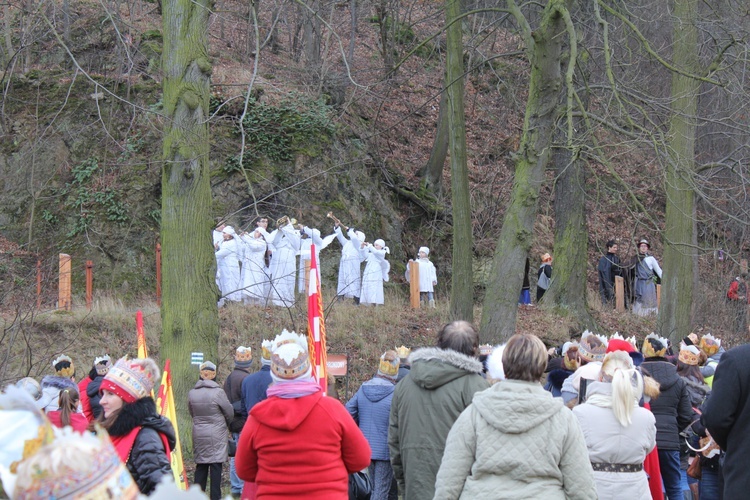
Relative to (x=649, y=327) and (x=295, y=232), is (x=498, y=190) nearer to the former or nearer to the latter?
(x=649, y=327)

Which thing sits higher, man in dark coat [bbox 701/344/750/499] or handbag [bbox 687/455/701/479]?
man in dark coat [bbox 701/344/750/499]

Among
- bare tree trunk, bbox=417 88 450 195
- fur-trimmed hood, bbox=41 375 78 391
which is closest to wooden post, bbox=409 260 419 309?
bare tree trunk, bbox=417 88 450 195

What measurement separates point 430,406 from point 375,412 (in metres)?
2.31

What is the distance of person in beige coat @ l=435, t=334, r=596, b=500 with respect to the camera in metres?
4.32

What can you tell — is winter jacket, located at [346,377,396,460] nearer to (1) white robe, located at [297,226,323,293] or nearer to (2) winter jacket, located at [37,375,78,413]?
(2) winter jacket, located at [37,375,78,413]

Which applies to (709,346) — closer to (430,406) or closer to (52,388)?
(430,406)

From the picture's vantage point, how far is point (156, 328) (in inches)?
699

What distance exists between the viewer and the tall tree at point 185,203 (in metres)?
11.6

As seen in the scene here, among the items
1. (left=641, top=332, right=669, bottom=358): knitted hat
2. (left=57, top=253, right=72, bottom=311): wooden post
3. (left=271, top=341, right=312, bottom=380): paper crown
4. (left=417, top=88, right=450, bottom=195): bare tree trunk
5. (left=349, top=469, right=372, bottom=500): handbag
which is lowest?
(left=349, top=469, right=372, bottom=500): handbag

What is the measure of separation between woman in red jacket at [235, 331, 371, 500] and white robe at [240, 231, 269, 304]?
14244 millimetres

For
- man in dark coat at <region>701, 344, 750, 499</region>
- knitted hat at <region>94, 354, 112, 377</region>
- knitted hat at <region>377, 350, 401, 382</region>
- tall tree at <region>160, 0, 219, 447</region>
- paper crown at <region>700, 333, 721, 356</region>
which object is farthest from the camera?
tall tree at <region>160, 0, 219, 447</region>

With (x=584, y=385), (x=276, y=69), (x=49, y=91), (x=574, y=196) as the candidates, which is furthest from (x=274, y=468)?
(x=276, y=69)

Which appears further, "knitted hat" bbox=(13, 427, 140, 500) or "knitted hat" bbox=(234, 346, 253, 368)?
"knitted hat" bbox=(234, 346, 253, 368)

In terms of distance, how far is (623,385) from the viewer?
557cm
